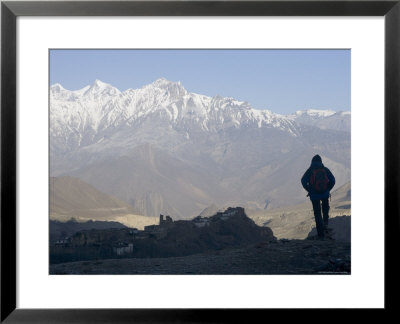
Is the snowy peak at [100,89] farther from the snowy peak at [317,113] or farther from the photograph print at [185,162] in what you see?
the snowy peak at [317,113]

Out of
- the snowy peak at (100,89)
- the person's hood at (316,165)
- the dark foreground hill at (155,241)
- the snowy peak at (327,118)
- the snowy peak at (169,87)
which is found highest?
the snowy peak at (169,87)

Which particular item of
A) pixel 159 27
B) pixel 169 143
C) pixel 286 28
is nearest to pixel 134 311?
pixel 159 27

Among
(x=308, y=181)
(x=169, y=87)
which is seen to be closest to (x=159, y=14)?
(x=308, y=181)

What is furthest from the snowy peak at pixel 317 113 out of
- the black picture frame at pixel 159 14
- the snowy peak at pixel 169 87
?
the black picture frame at pixel 159 14

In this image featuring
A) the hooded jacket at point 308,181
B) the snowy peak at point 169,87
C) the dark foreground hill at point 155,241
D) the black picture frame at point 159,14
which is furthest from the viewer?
the snowy peak at point 169,87

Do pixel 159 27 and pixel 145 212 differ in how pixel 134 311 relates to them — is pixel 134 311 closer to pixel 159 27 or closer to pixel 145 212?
pixel 159 27
